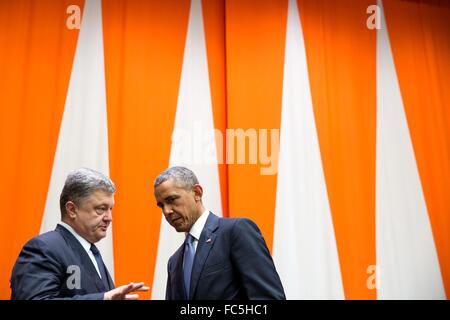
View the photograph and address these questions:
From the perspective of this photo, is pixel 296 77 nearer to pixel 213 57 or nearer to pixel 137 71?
pixel 213 57

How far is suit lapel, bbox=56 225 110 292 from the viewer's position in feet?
6.44

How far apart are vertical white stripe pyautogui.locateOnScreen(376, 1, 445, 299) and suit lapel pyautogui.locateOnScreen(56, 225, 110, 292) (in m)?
2.63

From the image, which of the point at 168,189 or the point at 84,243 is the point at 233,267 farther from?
the point at 84,243

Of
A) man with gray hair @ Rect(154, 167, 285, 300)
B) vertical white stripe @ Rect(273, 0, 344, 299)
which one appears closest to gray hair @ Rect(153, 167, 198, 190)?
man with gray hair @ Rect(154, 167, 285, 300)

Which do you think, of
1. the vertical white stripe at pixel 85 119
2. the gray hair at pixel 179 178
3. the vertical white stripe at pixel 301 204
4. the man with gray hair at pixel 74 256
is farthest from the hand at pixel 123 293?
the vertical white stripe at pixel 301 204

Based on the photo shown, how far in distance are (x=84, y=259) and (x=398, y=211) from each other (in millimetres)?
2914

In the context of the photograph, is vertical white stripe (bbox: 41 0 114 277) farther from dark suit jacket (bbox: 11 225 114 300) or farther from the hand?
the hand

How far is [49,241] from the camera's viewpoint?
6.26ft

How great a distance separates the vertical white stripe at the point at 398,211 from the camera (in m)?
4.10

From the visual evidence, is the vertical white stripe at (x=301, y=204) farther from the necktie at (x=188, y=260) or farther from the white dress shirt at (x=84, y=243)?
the white dress shirt at (x=84, y=243)

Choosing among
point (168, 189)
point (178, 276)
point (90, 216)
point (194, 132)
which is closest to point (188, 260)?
point (178, 276)

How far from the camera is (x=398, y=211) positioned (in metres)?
4.21

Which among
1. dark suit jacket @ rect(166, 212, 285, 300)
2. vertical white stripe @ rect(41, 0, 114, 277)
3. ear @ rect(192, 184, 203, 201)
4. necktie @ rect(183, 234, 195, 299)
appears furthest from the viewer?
vertical white stripe @ rect(41, 0, 114, 277)
